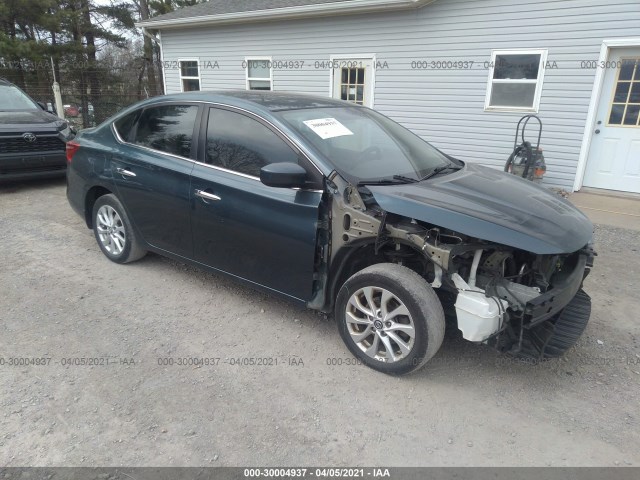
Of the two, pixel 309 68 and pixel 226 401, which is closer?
pixel 226 401

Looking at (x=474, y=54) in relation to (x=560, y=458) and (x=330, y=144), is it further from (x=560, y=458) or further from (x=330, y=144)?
(x=560, y=458)

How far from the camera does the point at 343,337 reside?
2.92 meters

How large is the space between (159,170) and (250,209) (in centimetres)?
103

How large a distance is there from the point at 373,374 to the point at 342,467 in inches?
29.2

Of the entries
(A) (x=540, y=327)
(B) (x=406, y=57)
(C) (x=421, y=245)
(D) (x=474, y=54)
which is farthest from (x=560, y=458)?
(B) (x=406, y=57)

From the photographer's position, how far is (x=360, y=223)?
8.89 feet

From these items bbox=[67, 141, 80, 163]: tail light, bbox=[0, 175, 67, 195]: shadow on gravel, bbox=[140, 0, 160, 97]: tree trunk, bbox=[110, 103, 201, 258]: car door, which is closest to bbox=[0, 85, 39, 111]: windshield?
bbox=[0, 175, 67, 195]: shadow on gravel

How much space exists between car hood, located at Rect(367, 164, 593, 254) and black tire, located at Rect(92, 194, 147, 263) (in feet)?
7.97

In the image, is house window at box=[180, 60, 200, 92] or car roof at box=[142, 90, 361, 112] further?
house window at box=[180, 60, 200, 92]

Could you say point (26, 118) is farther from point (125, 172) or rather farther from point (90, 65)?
point (90, 65)

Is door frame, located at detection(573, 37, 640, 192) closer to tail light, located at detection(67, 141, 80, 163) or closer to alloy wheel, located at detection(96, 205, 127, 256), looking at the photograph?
alloy wheel, located at detection(96, 205, 127, 256)

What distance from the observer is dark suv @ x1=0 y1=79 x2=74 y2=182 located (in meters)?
6.65

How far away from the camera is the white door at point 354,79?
31.4ft

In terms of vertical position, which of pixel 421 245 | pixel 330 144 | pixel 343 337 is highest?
pixel 330 144
